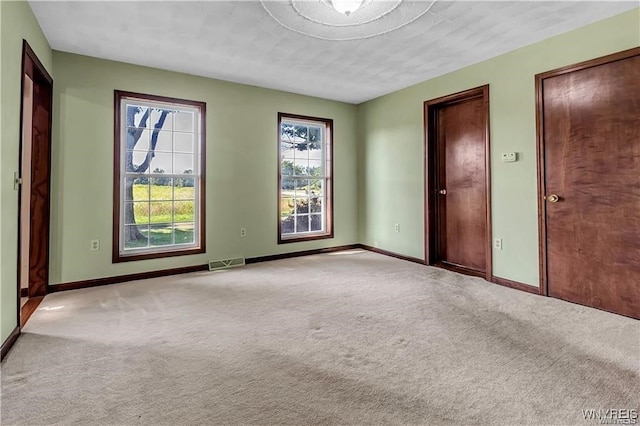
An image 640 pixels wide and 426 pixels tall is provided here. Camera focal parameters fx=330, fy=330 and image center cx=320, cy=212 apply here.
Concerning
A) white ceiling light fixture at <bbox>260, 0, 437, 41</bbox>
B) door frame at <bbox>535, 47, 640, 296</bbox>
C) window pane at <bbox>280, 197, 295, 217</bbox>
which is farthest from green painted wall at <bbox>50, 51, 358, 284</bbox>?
door frame at <bbox>535, 47, 640, 296</bbox>

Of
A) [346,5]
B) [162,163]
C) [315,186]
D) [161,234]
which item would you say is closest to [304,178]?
[315,186]

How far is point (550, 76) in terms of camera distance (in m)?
3.11

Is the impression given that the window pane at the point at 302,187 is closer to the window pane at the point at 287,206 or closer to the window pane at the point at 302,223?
the window pane at the point at 287,206

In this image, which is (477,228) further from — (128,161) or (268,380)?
(128,161)

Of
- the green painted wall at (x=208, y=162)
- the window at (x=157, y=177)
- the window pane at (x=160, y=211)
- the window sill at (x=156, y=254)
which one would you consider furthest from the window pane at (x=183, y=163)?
the window sill at (x=156, y=254)

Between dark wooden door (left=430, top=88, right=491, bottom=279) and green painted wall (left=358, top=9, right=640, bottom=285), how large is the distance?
170mm

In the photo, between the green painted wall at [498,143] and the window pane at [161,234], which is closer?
the green painted wall at [498,143]

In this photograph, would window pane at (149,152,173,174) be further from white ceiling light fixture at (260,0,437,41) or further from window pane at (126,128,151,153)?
white ceiling light fixture at (260,0,437,41)

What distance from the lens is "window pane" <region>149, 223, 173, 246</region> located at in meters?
4.02

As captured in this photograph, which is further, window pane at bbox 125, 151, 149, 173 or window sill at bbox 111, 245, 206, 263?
→ window pane at bbox 125, 151, 149, 173

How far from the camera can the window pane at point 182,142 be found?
416 cm

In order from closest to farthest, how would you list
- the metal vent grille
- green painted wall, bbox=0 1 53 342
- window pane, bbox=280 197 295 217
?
green painted wall, bbox=0 1 53 342, the metal vent grille, window pane, bbox=280 197 295 217

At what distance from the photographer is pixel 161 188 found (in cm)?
406

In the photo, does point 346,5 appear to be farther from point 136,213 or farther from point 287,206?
point 136,213
